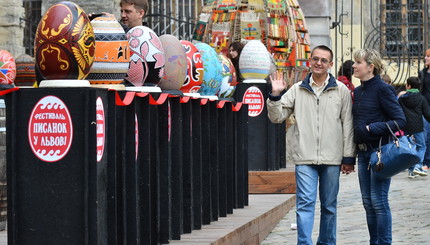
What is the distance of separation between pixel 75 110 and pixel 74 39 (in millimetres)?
341

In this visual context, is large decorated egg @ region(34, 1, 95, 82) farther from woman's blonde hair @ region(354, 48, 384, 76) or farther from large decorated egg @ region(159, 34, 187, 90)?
woman's blonde hair @ region(354, 48, 384, 76)

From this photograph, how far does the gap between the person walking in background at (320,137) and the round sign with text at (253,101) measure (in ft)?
12.4

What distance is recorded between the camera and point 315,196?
23.7 ft

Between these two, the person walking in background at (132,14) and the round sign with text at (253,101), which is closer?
the person walking in background at (132,14)

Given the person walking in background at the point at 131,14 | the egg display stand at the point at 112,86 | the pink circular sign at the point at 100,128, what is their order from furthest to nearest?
the person walking in background at the point at 131,14 → the egg display stand at the point at 112,86 → the pink circular sign at the point at 100,128

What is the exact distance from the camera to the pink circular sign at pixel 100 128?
498 cm

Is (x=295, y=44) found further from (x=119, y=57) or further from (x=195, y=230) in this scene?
(x=119, y=57)

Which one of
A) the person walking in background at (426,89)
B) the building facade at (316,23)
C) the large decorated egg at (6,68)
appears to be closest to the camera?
the large decorated egg at (6,68)

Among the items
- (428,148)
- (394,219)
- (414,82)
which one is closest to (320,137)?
(394,219)

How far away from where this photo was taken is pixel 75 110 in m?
4.83

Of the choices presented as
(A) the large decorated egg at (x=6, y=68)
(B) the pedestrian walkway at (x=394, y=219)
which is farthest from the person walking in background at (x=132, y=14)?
(A) the large decorated egg at (x=6, y=68)

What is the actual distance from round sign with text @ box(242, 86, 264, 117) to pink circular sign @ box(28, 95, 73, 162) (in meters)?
6.31

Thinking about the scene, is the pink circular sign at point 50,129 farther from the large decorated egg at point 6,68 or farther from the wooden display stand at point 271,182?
the large decorated egg at point 6,68

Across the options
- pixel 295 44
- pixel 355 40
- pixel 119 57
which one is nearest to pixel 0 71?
pixel 295 44
